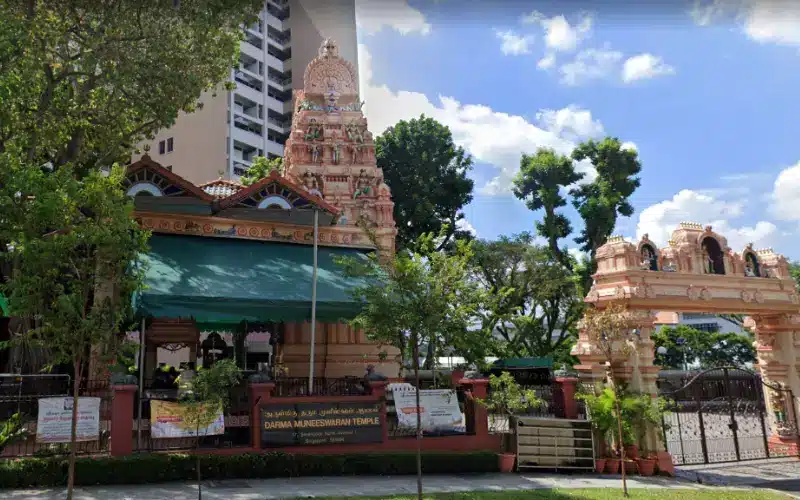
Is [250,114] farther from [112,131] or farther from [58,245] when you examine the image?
[58,245]

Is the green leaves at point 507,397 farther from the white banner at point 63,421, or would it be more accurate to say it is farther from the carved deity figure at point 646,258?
the white banner at point 63,421

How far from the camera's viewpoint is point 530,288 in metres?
Result: 28.4

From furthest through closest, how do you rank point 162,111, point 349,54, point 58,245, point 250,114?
point 250,114 → point 349,54 → point 162,111 → point 58,245

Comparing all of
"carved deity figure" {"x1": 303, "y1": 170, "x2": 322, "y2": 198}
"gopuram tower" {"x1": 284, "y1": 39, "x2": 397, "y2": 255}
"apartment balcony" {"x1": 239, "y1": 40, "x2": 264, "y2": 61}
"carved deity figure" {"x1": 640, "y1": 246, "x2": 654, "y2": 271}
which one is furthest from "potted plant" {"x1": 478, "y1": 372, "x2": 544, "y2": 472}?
"apartment balcony" {"x1": 239, "y1": 40, "x2": 264, "y2": 61}

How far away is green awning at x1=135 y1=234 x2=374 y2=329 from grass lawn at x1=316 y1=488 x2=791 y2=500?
494 centimetres

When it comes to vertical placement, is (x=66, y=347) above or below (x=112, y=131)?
below

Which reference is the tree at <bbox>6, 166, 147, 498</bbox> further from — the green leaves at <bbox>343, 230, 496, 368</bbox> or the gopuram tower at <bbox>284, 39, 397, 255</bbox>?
the gopuram tower at <bbox>284, 39, 397, 255</bbox>

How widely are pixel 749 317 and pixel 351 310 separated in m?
12.5

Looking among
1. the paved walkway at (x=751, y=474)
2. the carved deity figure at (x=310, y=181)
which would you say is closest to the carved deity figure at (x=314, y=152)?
the carved deity figure at (x=310, y=181)

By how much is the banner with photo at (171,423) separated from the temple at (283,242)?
202cm

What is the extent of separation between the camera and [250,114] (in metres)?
54.3

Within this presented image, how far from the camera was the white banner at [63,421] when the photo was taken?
10281 mm

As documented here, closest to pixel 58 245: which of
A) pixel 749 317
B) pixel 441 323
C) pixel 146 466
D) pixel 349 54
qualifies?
pixel 146 466

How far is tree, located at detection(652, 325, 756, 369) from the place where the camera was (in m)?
39.9
